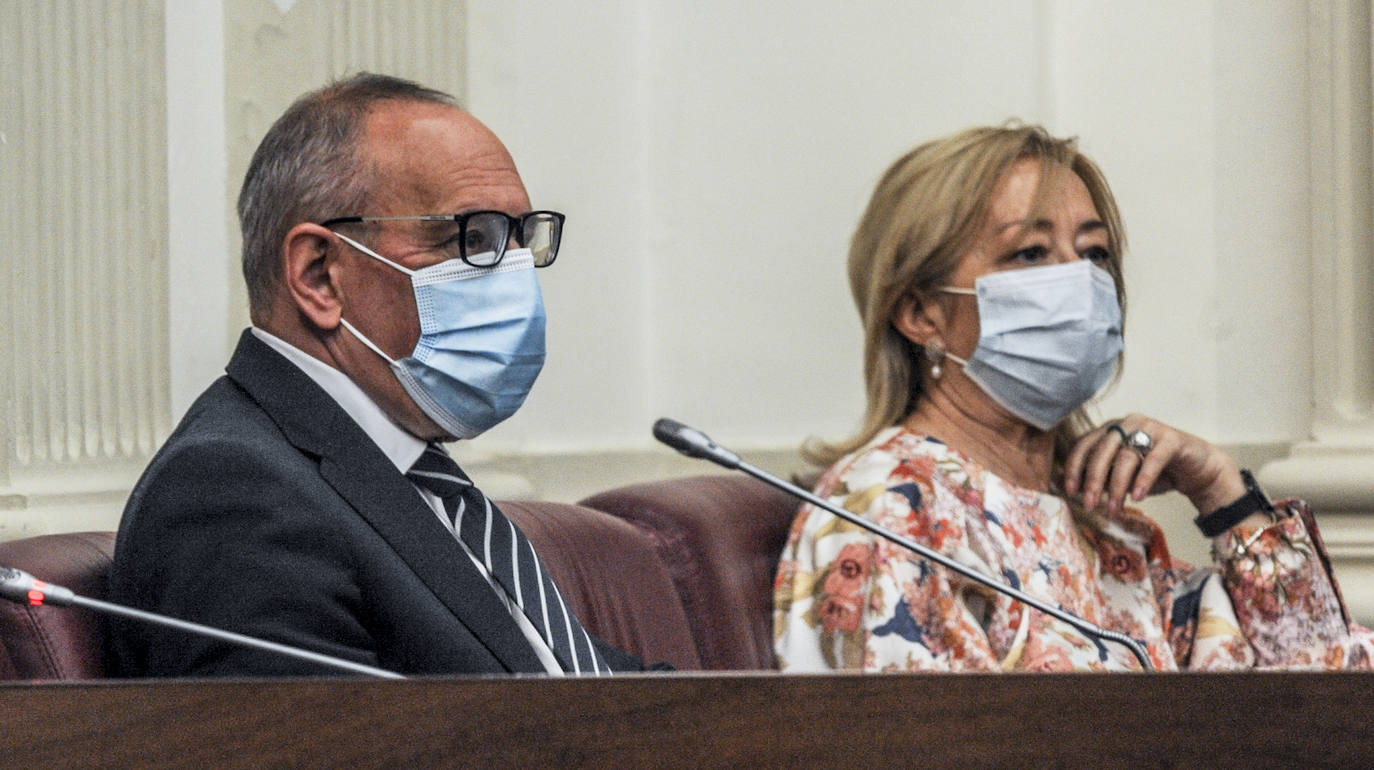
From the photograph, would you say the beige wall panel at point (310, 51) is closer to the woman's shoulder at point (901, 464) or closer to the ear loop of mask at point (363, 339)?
the ear loop of mask at point (363, 339)

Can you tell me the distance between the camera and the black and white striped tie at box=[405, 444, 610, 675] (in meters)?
1.45

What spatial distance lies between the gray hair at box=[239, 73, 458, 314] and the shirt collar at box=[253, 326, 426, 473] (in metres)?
0.07

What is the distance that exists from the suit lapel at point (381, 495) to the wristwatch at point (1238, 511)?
123 cm

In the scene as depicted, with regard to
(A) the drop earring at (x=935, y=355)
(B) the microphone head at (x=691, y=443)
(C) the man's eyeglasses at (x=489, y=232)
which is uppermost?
(C) the man's eyeglasses at (x=489, y=232)

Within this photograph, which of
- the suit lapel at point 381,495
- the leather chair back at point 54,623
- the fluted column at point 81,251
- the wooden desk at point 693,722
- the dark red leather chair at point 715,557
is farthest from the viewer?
the dark red leather chair at point 715,557

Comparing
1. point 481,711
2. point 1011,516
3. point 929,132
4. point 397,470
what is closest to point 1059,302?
point 1011,516

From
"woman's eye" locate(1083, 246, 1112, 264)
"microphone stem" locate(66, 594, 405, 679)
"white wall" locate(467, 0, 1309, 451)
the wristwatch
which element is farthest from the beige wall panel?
the wristwatch

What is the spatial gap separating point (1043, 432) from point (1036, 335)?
0.19 metres

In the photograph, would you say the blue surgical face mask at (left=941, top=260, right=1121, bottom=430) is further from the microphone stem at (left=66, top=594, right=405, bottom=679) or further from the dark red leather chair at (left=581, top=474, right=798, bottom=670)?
the microphone stem at (left=66, top=594, right=405, bottom=679)

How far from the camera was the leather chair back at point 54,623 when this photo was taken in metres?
1.14

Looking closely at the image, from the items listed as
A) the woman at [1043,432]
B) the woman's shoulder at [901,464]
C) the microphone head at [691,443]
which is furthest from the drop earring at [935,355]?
the microphone head at [691,443]

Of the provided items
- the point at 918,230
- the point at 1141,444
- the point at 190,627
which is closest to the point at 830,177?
the point at 918,230

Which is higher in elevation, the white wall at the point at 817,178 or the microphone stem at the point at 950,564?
the white wall at the point at 817,178

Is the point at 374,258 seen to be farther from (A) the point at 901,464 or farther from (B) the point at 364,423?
(A) the point at 901,464
